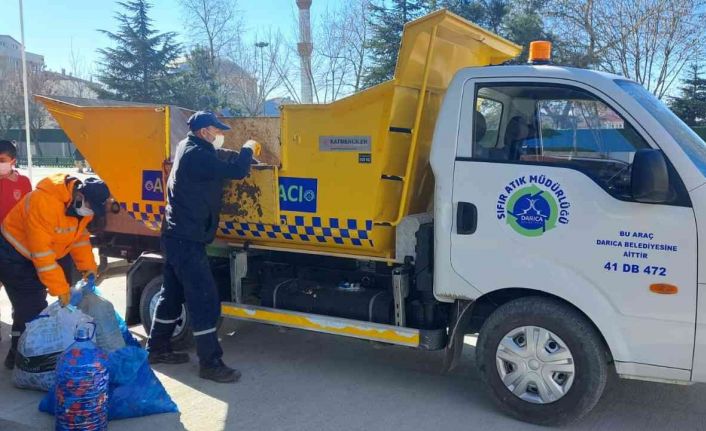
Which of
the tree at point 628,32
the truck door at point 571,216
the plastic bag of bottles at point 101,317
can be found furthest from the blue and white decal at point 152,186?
the tree at point 628,32

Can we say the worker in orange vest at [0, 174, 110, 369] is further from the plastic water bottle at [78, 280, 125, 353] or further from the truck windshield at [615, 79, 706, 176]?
the truck windshield at [615, 79, 706, 176]

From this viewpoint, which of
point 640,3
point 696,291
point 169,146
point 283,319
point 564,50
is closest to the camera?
point 696,291

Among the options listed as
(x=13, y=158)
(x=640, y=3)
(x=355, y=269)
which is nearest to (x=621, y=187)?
(x=355, y=269)

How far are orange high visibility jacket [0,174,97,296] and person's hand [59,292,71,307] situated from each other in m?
0.03

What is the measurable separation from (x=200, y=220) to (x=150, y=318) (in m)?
1.44

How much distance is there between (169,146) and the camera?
527cm

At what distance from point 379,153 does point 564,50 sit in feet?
68.5

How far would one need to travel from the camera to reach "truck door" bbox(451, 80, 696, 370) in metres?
3.57

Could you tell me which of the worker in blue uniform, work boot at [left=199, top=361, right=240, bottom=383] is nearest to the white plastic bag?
the worker in blue uniform

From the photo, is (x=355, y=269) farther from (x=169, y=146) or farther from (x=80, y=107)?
(x=80, y=107)

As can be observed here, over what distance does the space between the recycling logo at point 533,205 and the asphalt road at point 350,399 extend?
1279mm

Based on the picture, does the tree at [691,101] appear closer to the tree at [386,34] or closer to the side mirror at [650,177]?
the tree at [386,34]

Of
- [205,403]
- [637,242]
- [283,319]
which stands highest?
[637,242]

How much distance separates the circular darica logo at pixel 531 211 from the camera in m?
3.82
